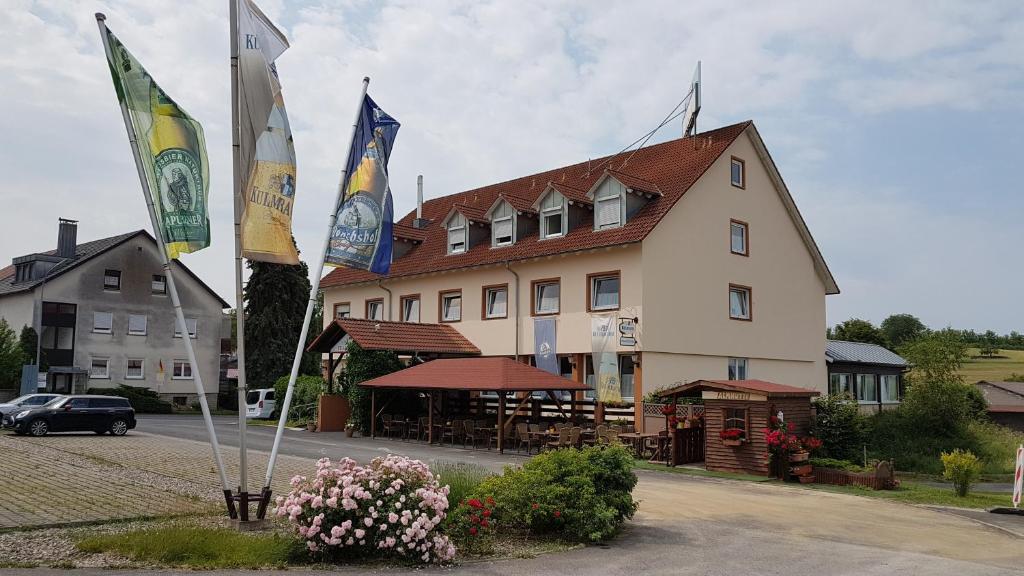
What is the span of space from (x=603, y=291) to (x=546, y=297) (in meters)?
2.72

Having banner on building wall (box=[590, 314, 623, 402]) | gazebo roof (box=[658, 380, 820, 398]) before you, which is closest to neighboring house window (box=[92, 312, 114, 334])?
banner on building wall (box=[590, 314, 623, 402])

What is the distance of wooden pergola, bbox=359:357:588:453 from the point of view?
24.1 meters

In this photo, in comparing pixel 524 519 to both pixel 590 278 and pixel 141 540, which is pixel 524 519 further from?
pixel 590 278

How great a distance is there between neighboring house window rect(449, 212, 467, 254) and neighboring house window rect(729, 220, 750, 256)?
410 inches

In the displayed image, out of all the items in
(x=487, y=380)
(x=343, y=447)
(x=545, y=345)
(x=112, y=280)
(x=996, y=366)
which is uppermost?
(x=112, y=280)

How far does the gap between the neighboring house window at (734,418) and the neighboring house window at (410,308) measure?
1867 cm

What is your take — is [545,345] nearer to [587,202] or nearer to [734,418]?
[587,202]

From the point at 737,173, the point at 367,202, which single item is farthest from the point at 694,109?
the point at 367,202

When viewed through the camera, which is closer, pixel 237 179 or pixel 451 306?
pixel 237 179

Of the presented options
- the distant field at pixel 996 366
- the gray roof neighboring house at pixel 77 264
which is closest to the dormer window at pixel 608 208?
the gray roof neighboring house at pixel 77 264

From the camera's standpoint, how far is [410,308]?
37.4 meters

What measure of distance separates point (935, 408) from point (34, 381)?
139ft

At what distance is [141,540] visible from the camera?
9406mm

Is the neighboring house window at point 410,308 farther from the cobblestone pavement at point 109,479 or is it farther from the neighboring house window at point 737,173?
the neighboring house window at point 737,173
